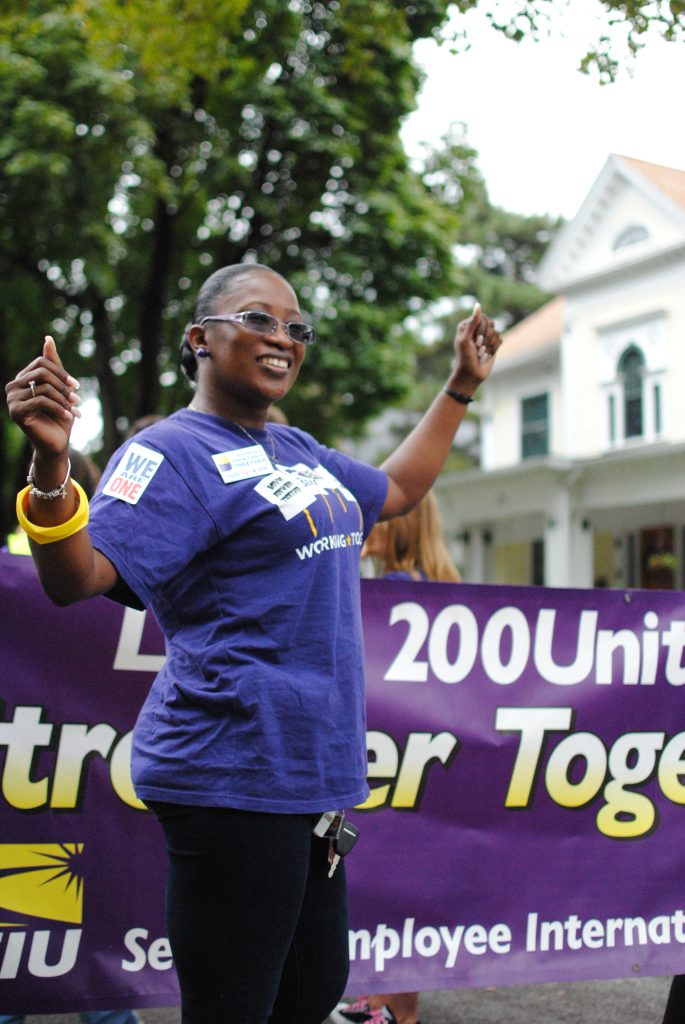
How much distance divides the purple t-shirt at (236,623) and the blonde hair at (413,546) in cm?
235

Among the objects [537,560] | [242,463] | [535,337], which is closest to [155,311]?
[535,337]

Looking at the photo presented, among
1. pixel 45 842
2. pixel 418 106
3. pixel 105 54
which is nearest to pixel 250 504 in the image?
pixel 45 842

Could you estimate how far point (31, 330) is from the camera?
18.0 meters

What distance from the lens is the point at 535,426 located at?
2472cm

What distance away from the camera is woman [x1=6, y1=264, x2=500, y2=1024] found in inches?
76.9

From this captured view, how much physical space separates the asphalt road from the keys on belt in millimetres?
2100

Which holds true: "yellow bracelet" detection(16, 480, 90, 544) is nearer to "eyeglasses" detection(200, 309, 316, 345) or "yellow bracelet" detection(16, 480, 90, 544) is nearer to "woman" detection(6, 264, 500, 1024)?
"woman" detection(6, 264, 500, 1024)

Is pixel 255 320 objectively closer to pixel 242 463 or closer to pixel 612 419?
pixel 242 463

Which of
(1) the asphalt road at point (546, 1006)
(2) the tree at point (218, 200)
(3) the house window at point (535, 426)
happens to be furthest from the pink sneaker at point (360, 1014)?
(3) the house window at point (535, 426)

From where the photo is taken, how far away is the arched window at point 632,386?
68.6ft

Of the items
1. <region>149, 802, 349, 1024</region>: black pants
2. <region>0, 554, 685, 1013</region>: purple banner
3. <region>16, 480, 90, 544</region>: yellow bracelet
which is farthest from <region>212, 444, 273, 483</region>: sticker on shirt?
<region>0, 554, 685, 1013</region>: purple banner

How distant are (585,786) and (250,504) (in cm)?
185

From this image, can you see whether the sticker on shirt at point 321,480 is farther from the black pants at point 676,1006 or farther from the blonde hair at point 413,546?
the blonde hair at point 413,546

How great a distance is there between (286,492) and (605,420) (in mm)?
20161
